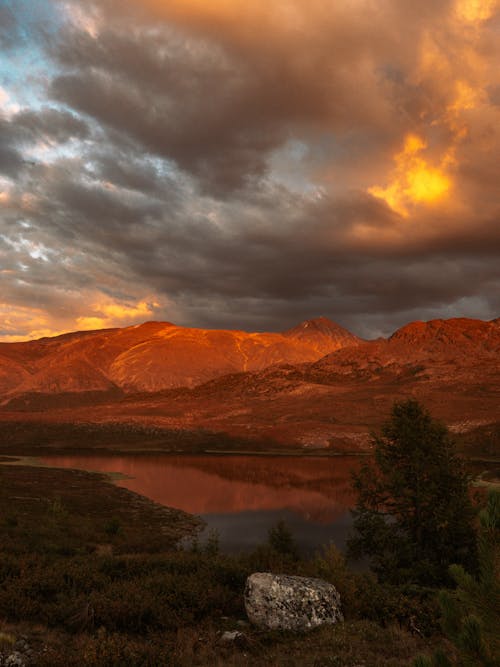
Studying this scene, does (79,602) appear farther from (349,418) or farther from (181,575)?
(349,418)

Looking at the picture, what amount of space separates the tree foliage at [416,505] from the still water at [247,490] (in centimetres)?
368

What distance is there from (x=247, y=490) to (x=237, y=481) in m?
10.5

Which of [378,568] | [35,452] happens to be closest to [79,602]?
[378,568]

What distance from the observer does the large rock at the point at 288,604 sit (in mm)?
12758

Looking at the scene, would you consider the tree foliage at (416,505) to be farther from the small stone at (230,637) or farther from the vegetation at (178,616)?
the small stone at (230,637)

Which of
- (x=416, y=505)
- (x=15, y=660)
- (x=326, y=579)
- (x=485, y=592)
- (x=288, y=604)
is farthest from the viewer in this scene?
(x=416, y=505)

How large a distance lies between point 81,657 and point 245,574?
7854 millimetres

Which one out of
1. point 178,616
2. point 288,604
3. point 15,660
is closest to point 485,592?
point 288,604

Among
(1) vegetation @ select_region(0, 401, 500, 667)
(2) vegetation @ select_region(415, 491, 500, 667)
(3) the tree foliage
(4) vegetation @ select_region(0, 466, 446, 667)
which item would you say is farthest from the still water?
(2) vegetation @ select_region(415, 491, 500, 667)

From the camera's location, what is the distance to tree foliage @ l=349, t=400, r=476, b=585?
72.7 ft

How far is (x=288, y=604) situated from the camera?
12.9 meters

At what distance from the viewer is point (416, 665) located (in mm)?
4590

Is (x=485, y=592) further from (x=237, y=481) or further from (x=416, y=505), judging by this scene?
(x=237, y=481)

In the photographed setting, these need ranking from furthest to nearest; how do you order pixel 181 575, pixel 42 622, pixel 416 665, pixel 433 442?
1. pixel 433 442
2. pixel 181 575
3. pixel 42 622
4. pixel 416 665
